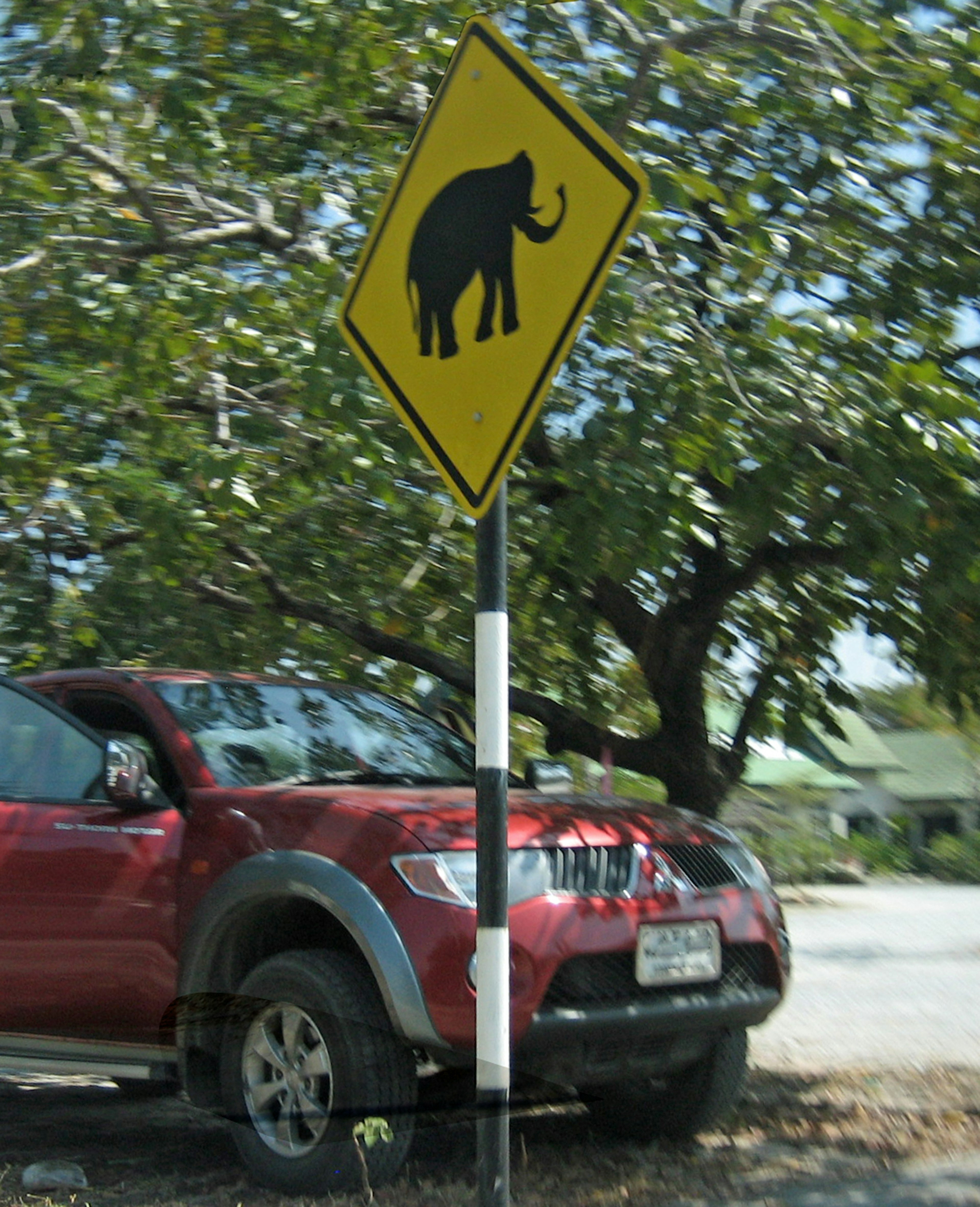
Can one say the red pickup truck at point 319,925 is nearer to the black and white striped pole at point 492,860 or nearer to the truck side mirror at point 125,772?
the truck side mirror at point 125,772

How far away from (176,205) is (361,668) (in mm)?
2852

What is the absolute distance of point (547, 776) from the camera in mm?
6254

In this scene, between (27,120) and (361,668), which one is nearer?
(27,120)

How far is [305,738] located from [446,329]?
8.71 ft

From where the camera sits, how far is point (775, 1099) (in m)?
6.41

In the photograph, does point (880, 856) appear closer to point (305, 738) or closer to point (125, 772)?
point (305, 738)

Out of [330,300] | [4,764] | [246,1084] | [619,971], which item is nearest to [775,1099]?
[619,971]

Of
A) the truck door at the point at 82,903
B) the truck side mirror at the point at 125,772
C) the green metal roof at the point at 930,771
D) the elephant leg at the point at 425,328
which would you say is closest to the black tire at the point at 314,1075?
the truck door at the point at 82,903

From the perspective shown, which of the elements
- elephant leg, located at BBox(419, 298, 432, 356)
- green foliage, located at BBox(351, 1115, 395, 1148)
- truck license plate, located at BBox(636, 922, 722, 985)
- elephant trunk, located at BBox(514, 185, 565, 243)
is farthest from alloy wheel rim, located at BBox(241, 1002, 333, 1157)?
elephant trunk, located at BBox(514, 185, 565, 243)

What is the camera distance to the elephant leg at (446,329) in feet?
11.4

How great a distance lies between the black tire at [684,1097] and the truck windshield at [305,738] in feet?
4.37

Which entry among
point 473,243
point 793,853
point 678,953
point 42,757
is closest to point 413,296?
point 473,243

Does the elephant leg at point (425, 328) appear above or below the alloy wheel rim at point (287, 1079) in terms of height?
above

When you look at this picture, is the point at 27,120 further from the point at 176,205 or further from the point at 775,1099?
→ the point at 775,1099
